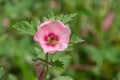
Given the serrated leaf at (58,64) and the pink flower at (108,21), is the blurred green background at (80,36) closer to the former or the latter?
the pink flower at (108,21)

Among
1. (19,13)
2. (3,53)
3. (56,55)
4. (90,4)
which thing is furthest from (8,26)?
(56,55)

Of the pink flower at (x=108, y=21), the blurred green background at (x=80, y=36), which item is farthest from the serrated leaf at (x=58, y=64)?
the pink flower at (x=108, y=21)

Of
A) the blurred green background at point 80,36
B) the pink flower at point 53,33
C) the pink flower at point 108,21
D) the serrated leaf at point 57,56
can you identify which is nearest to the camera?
the pink flower at point 53,33

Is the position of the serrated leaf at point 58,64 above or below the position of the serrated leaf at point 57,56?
below

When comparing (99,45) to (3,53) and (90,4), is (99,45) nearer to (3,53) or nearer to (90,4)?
(90,4)

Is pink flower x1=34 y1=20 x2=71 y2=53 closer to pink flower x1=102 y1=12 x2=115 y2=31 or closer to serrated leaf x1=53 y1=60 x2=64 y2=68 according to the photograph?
serrated leaf x1=53 y1=60 x2=64 y2=68

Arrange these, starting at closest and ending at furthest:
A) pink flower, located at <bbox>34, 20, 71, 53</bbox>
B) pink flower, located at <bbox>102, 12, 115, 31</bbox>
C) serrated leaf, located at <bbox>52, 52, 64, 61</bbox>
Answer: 1. pink flower, located at <bbox>34, 20, 71, 53</bbox>
2. serrated leaf, located at <bbox>52, 52, 64, 61</bbox>
3. pink flower, located at <bbox>102, 12, 115, 31</bbox>

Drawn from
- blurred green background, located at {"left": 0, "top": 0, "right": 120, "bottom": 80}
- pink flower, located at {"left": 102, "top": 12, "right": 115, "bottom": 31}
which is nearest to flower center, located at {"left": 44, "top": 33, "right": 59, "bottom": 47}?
blurred green background, located at {"left": 0, "top": 0, "right": 120, "bottom": 80}
